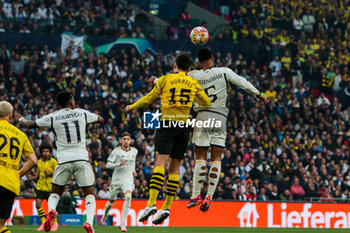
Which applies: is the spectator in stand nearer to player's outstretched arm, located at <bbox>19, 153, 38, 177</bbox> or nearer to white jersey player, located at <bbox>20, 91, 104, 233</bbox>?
white jersey player, located at <bbox>20, 91, 104, 233</bbox>

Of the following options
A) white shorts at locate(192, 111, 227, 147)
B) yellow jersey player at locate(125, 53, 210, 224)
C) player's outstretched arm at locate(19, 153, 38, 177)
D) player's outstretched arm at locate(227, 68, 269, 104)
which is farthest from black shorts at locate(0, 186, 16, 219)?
player's outstretched arm at locate(227, 68, 269, 104)

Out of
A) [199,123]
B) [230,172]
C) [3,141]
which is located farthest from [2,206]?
[230,172]

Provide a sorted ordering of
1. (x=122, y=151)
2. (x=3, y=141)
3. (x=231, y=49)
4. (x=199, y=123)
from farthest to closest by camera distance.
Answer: (x=231, y=49)
(x=122, y=151)
(x=199, y=123)
(x=3, y=141)

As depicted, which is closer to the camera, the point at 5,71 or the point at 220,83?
the point at 220,83

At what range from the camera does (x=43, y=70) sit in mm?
28016

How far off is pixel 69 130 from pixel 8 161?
300 cm

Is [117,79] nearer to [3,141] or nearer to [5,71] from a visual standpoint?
[5,71]

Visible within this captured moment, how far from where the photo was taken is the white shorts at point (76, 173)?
13.5 meters

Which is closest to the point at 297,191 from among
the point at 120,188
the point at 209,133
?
the point at 120,188

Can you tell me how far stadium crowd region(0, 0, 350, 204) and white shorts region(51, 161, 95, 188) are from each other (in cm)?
1008

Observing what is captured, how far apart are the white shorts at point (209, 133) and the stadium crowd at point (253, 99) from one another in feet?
35.0

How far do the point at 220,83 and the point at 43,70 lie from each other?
51.3 feet

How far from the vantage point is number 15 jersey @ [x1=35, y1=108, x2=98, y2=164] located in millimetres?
13367

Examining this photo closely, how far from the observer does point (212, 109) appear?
13.6 m
